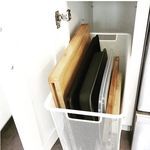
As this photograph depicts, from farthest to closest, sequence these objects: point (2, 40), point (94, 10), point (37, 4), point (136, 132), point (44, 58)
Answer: point (94, 10), point (136, 132), point (44, 58), point (37, 4), point (2, 40)

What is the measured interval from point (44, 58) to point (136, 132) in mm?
587

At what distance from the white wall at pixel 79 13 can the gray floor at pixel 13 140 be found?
2.33 feet

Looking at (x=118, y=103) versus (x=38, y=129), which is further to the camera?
(x=38, y=129)

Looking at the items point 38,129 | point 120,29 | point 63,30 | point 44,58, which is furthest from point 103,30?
point 38,129

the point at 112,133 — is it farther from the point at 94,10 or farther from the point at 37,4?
the point at 94,10

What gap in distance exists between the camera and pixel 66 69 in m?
0.78

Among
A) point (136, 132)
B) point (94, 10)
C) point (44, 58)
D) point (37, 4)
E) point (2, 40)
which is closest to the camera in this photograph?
point (2, 40)

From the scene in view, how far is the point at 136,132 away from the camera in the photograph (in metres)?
0.99

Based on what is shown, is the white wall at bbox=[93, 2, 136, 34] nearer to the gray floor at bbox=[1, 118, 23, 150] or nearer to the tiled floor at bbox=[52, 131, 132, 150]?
the tiled floor at bbox=[52, 131, 132, 150]

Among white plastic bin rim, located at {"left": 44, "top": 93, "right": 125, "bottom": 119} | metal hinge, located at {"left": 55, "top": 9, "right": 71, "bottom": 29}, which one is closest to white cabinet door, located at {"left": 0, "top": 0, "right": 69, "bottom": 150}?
metal hinge, located at {"left": 55, "top": 9, "right": 71, "bottom": 29}

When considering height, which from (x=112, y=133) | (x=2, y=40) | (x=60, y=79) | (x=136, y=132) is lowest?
(x=136, y=132)

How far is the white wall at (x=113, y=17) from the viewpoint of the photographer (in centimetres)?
144

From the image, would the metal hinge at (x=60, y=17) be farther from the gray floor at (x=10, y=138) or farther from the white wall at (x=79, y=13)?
the gray floor at (x=10, y=138)

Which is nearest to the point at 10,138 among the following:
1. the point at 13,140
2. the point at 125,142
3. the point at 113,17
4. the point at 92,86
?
the point at 13,140
